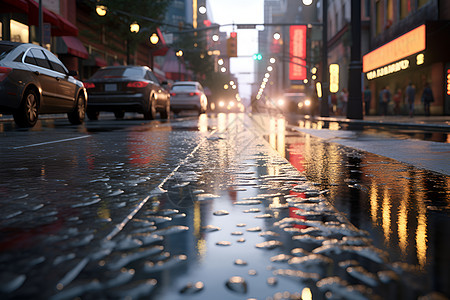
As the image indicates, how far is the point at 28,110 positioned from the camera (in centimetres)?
1167

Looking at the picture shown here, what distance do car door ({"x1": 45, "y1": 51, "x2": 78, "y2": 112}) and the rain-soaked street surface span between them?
24.6 feet

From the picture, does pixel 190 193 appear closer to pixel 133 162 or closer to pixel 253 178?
pixel 253 178

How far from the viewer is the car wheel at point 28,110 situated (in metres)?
11.3

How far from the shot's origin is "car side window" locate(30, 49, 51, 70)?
11883 mm

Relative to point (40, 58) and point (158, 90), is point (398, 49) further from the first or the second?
point (40, 58)

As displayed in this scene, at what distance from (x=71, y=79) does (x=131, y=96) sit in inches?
148

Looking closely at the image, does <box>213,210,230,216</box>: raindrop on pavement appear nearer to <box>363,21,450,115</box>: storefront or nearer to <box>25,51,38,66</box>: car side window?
<box>25,51,38,66</box>: car side window

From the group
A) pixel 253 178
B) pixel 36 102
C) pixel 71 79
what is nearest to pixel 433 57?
pixel 71 79

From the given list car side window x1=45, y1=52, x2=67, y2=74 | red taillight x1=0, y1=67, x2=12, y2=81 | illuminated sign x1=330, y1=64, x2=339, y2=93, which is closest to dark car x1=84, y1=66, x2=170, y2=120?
car side window x1=45, y1=52, x2=67, y2=74

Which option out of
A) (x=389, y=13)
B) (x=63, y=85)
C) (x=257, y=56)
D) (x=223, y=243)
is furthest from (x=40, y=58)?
(x=257, y=56)

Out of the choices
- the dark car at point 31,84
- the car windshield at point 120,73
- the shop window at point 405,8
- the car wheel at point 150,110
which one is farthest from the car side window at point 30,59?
the shop window at point 405,8

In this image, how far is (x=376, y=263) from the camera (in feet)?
7.49

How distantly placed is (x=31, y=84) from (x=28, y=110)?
0.60 metres

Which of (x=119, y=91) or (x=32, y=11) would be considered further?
(x=32, y=11)
